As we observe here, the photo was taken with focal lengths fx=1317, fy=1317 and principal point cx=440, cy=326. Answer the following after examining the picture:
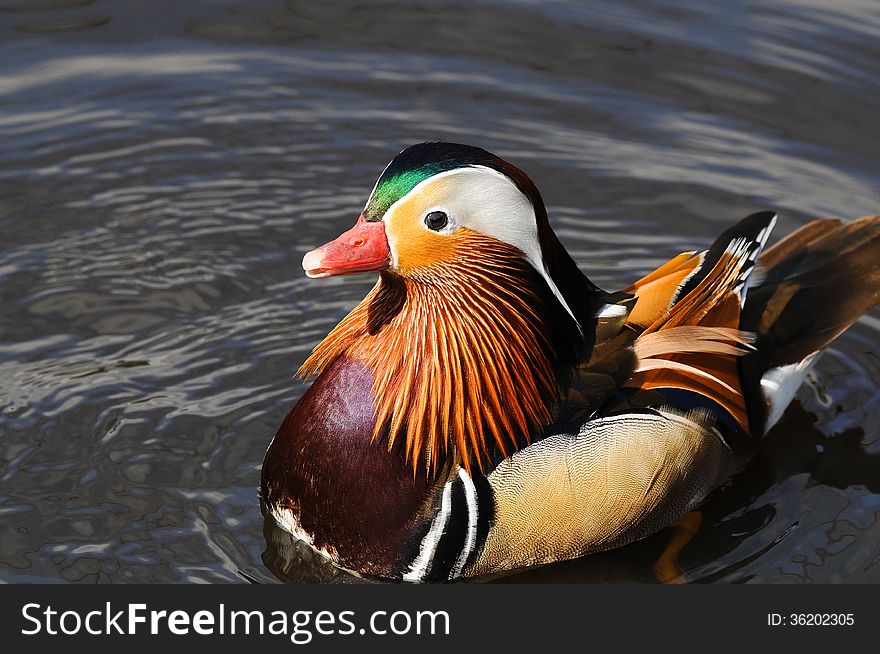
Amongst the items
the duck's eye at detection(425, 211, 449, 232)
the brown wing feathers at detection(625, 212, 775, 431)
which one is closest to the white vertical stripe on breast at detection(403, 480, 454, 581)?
the brown wing feathers at detection(625, 212, 775, 431)

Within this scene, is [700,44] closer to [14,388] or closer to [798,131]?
[798,131]

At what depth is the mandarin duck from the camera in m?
4.59

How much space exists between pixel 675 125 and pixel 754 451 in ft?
9.79

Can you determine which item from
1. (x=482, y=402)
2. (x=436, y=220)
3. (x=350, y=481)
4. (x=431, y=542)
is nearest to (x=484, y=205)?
(x=436, y=220)

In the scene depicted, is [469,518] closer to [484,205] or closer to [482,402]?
[482,402]

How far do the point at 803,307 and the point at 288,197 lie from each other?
3.04m

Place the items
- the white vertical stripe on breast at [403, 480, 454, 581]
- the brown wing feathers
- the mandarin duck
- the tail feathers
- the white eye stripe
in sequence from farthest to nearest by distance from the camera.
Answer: the tail feathers → the brown wing feathers → the white vertical stripe on breast at [403, 480, 454, 581] → the mandarin duck → the white eye stripe

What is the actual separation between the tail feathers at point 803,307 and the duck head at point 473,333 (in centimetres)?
98

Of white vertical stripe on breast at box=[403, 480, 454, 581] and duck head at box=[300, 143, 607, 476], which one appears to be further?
white vertical stripe on breast at box=[403, 480, 454, 581]

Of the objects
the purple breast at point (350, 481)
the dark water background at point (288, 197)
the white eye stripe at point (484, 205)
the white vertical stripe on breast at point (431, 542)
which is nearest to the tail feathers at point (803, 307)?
the dark water background at point (288, 197)

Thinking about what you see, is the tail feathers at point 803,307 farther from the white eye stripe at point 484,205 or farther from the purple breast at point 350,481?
the purple breast at point 350,481

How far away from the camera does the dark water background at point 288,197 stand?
17.3 feet

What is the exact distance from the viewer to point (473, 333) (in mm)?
4816

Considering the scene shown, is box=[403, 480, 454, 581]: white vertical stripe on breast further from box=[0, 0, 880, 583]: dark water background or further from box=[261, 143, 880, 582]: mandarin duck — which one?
box=[0, 0, 880, 583]: dark water background
